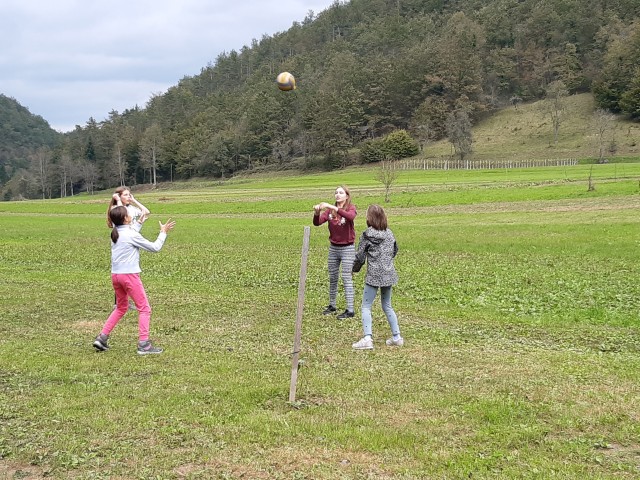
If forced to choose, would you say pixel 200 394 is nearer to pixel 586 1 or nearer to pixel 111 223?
pixel 111 223

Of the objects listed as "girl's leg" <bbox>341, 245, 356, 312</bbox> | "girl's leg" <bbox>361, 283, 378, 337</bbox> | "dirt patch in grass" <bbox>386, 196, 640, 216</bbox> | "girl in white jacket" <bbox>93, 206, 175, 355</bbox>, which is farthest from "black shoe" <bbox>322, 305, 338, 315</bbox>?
"dirt patch in grass" <bbox>386, 196, 640, 216</bbox>

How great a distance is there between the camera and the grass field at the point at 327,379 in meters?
5.52

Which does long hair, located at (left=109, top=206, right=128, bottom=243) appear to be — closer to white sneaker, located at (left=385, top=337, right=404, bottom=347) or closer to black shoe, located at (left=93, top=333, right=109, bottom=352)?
black shoe, located at (left=93, top=333, right=109, bottom=352)

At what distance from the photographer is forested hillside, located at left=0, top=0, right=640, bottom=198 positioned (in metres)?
118

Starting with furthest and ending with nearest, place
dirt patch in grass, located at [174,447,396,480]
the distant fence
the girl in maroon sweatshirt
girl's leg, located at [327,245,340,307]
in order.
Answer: the distant fence < girl's leg, located at [327,245,340,307] < the girl in maroon sweatshirt < dirt patch in grass, located at [174,447,396,480]

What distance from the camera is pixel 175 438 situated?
5.97 m

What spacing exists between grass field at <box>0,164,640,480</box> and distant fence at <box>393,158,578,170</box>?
74243 millimetres

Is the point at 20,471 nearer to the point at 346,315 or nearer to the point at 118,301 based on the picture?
the point at 118,301

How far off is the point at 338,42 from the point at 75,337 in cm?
19616

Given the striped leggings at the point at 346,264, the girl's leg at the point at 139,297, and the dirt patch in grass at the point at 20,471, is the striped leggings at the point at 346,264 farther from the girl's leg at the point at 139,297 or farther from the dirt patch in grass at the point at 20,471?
the dirt patch in grass at the point at 20,471

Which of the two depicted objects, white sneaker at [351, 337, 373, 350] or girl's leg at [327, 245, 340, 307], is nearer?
white sneaker at [351, 337, 373, 350]

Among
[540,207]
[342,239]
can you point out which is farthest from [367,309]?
[540,207]

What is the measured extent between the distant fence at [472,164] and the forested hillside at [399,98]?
5248mm

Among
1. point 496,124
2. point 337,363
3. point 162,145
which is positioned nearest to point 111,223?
point 337,363
